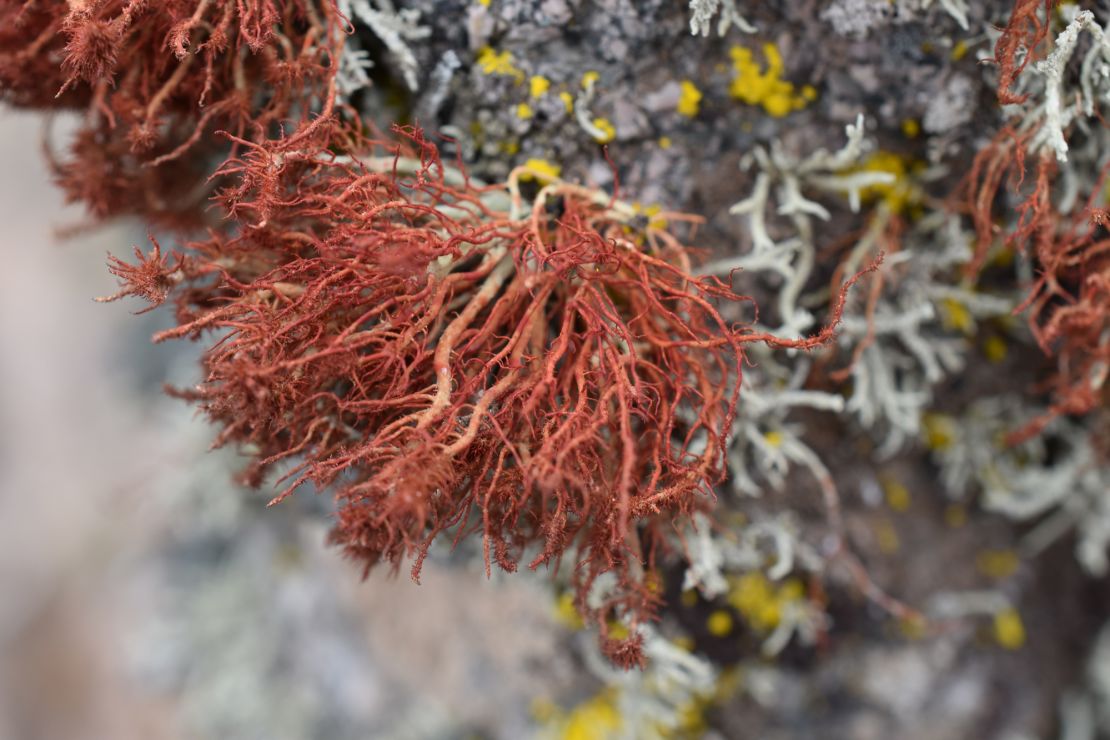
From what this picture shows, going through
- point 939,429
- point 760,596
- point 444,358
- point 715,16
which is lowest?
point 760,596

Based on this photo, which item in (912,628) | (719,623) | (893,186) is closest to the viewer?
(893,186)

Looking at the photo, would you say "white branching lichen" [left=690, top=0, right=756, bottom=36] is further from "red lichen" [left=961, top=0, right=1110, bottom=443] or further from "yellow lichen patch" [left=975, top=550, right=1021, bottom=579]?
"yellow lichen patch" [left=975, top=550, right=1021, bottom=579]

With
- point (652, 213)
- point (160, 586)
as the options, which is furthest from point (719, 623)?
point (160, 586)

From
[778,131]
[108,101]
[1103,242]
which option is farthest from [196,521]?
[1103,242]

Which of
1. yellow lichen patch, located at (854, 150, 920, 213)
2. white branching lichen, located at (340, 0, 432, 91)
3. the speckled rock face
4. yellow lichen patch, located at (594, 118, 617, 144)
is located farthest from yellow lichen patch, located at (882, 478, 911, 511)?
white branching lichen, located at (340, 0, 432, 91)

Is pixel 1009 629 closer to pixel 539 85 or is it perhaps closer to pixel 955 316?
pixel 955 316

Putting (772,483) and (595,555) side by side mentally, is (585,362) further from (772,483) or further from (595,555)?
(772,483)

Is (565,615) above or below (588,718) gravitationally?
above

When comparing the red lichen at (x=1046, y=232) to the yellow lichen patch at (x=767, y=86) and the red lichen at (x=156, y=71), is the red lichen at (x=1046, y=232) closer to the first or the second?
the yellow lichen patch at (x=767, y=86)
